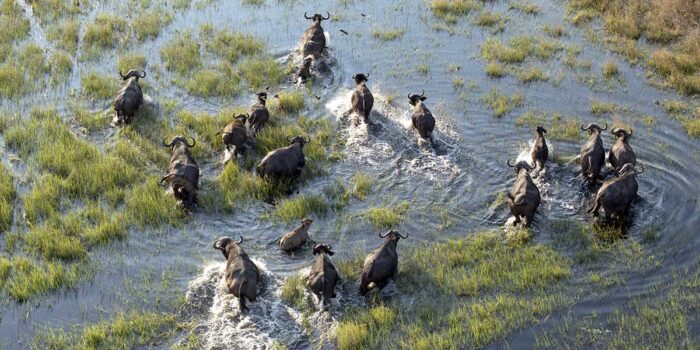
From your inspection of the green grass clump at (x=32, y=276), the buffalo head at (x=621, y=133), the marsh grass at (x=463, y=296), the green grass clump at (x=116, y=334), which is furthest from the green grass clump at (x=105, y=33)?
the buffalo head at (x=621, y=133)

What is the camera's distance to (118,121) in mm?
16266

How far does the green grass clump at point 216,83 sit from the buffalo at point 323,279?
7.07 metres

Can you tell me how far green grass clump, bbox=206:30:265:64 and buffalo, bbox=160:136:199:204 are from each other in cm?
508

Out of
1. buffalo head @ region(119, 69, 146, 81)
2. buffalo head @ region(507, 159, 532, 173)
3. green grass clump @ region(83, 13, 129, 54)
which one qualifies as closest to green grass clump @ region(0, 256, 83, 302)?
buffalo head @ region(119, 69, 146, 81)

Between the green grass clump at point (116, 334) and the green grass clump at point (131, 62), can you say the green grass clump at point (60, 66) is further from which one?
the green grass clump at point (116, 334)

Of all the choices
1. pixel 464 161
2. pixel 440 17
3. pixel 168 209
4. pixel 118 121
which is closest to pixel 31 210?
pixel 168 209

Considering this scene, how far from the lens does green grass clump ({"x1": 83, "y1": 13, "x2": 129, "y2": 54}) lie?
19.8 meters

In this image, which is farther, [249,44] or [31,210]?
[249,44]

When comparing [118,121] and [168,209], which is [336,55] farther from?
[168,209]

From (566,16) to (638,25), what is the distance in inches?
75.2

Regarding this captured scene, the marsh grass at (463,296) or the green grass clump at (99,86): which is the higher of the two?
the green grass clump at (99,86)

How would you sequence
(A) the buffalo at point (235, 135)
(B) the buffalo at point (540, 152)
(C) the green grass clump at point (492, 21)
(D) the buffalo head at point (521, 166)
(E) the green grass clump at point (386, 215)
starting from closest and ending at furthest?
(E) the green grass clump at point (386, 215), (D) the buffalo head at point (521, 166), (B) the buffalo at point (540, 152), (A) the buffalo at point (235, 135), (C) the green grass clump at point (492, 21)

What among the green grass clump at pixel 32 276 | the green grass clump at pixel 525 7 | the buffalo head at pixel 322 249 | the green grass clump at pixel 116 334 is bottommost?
the green grass clump at pixel 116 334

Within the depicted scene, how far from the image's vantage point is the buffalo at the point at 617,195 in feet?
42.1
